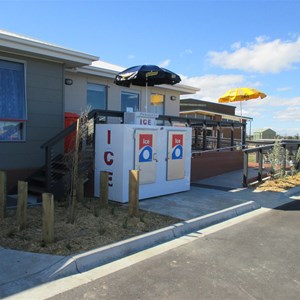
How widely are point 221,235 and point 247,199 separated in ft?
9.50

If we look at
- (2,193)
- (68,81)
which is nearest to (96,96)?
(68,81)

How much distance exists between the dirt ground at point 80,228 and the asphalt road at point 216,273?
866mm

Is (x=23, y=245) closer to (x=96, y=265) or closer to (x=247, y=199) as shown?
(x=96, y=265)

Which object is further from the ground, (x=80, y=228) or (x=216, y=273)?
(x=80, y=228)

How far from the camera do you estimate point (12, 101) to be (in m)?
8.45

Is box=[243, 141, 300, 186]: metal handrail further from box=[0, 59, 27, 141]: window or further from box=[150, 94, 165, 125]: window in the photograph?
box=[0, 59, 27, 141]: window

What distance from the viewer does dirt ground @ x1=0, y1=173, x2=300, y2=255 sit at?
503cm

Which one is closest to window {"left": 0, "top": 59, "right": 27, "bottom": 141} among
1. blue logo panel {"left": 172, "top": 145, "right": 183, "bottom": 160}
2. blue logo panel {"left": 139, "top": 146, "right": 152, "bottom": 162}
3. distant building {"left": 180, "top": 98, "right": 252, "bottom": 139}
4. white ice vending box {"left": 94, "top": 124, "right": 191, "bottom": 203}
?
white ice vending box {"left": 94, "top": 124, "right": 191, "bottom": 203}

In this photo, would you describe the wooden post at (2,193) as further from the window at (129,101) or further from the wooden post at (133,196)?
the window at (129,101)

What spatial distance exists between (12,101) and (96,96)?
3813mm

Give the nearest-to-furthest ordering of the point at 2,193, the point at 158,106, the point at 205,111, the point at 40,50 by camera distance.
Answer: the point at 2,193 < the point at 40,50 < the point at 158,106 < the point at 205,111

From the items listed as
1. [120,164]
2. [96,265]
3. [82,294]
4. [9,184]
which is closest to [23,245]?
[96,265]

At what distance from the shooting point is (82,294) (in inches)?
150

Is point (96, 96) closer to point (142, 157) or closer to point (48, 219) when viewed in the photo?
point (142, 157)
